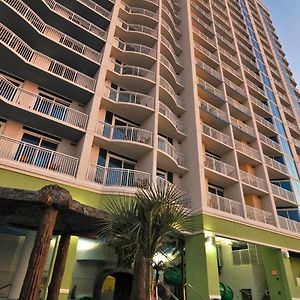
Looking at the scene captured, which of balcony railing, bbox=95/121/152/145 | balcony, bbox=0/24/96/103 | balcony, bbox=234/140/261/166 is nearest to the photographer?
balcony, bbox=0/24/96/103

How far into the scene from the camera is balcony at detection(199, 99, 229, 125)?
883 inches

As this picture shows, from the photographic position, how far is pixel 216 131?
22.2m

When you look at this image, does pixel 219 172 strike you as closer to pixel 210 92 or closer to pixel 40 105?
pixel 210 92

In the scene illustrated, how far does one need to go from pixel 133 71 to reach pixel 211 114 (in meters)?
7.54

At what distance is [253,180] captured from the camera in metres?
22.1

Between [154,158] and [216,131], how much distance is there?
27.3 feet

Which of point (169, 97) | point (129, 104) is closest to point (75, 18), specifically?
point (129, 104)

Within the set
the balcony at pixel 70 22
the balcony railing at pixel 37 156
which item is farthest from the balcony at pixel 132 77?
the balcony railing at pixel 37 156

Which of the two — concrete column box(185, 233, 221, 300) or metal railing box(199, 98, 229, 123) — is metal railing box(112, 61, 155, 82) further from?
concrete column box(185, 233, 221, 300)

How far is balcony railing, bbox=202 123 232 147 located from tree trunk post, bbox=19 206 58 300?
16.7 meters

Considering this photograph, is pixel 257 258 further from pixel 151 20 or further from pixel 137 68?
pixel 151 20

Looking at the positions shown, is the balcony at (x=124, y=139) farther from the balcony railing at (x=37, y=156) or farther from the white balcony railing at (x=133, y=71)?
the white balcony railing at (x=133, y=71)

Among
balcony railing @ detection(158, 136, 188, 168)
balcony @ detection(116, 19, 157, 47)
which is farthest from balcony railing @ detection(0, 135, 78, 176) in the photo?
balcony @ detection(116, 19, 157, 47)

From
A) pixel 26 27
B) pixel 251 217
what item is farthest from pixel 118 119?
pixel 251 217
